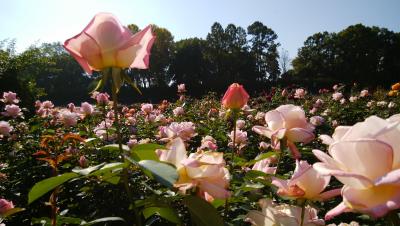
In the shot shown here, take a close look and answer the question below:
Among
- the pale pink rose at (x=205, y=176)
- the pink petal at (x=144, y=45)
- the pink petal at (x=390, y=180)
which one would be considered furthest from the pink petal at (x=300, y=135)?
the pink petal at (x=390, y=180)

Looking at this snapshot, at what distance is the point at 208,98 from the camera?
8.09m

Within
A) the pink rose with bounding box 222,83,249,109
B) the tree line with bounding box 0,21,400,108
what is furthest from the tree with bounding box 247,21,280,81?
the pink rose with bounding box 222,83,249,109

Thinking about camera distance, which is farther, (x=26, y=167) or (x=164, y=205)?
(x=26, y=167)

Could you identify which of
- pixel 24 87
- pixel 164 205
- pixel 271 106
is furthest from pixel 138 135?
pixel 24 87

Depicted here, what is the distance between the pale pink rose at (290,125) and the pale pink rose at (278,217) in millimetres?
217

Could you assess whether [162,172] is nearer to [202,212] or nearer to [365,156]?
[202,212]

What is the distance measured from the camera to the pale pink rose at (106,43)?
2.59 feet

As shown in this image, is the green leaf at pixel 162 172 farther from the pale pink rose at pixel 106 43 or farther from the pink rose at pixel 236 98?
the pink rose at pixel 236 98

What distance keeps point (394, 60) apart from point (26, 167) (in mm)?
41339

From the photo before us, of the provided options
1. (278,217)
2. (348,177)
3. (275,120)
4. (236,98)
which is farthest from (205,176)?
(236,98)

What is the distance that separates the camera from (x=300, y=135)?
1021 millimetres

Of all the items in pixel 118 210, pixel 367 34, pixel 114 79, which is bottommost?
pixel 118 210

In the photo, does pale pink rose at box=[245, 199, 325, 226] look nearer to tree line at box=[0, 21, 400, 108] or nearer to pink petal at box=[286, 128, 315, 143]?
pink petal at box=[286, 128, 315, 143]

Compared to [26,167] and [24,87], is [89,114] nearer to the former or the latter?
[26,167]
